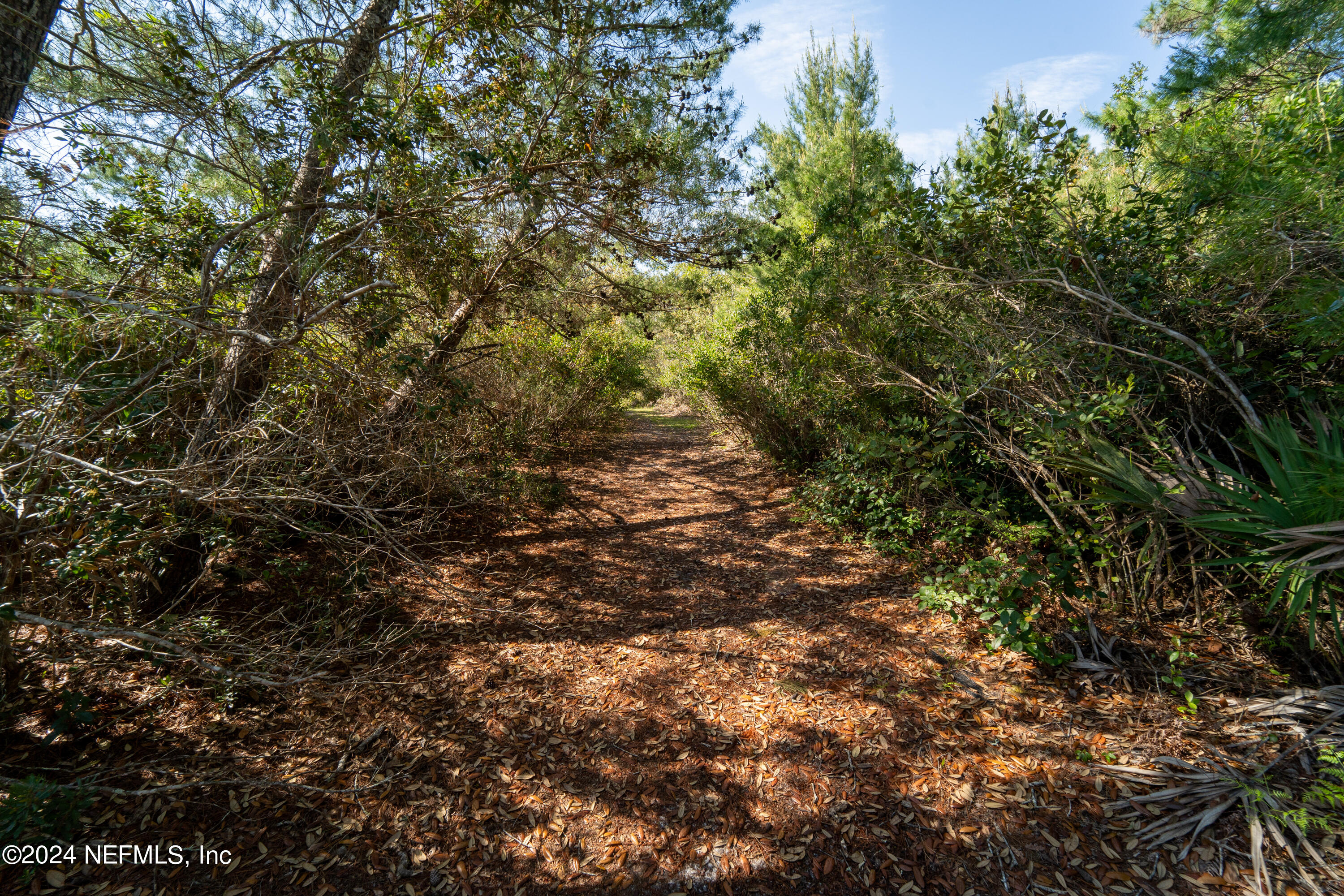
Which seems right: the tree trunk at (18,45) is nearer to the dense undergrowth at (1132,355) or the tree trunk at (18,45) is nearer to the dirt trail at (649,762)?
the dirt trail at (649,762)

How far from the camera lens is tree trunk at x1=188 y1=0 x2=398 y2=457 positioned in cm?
317

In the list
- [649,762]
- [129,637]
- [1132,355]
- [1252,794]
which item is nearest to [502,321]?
[129,637]

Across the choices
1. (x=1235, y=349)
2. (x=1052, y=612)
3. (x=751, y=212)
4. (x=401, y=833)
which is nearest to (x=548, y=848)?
(x=401, y=833)

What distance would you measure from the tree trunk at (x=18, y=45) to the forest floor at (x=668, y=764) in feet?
10.4

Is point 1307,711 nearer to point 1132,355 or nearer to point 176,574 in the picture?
point 1132,355

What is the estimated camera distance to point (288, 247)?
11.6 feet

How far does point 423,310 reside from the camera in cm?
506

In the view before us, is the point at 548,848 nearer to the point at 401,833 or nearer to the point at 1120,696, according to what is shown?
the point at 401,833

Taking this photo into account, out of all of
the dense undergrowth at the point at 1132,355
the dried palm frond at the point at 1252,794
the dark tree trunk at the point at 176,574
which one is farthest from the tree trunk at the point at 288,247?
the dried palm frond at the point at 1252,794

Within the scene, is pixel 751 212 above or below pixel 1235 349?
above

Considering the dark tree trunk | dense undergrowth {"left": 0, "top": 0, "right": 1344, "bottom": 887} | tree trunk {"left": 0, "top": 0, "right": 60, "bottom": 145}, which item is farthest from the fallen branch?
tree trunk {"left": 0, "top": 0, "right": 60, "bottom": 145}

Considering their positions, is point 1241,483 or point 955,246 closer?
point 1241,483

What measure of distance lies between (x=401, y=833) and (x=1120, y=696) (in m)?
4.02

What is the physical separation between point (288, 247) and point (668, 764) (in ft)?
14.5
